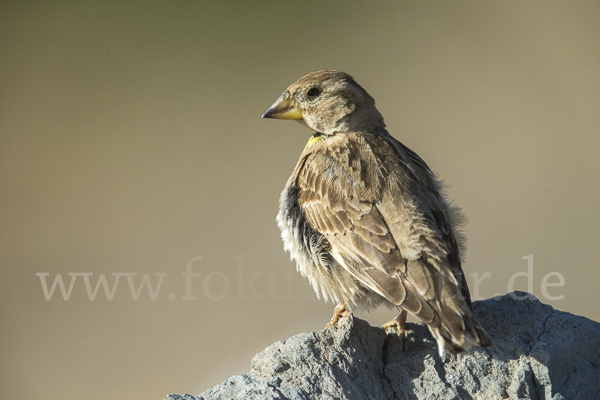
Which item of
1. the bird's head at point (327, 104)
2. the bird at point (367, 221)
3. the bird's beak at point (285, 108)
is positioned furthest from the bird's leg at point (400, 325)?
the bird's beak at point (285, 108)

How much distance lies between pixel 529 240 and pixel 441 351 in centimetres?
739

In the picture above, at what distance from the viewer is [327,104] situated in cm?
573

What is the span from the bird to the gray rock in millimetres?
302

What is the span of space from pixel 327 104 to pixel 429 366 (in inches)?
92.4

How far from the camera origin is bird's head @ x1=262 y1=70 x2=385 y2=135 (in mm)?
5734

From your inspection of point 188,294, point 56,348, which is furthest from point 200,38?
point 56,348

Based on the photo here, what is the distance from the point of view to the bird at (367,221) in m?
4.26

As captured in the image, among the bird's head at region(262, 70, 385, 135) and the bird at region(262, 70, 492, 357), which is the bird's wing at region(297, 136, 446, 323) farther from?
the bird's head at region(262, 70, 385, 135)

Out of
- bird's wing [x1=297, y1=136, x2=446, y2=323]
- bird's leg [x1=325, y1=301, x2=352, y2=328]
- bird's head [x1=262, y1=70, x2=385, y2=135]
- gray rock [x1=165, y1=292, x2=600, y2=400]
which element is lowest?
gray rock [x1=165, y1=292, x2=600, y2=400]

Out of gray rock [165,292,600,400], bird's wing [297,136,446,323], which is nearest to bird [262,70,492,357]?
bird's wing [297,136,446,323]

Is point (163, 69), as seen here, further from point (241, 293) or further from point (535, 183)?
point (535, 183)

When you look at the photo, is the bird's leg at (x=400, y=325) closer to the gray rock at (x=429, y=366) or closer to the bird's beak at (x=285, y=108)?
the gray rock at (x=429, y=366)

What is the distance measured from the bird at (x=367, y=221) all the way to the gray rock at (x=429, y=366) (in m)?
0.30

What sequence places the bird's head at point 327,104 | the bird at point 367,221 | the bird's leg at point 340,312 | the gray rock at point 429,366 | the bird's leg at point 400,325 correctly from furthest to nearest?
the bird's head at point 327,104
the bird's leg at point 340,312
the bird's leg at point 400,325
the bird at point 367,221
the gray rock at point 429,366
